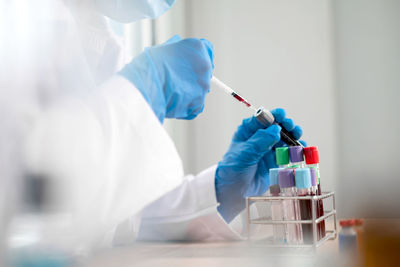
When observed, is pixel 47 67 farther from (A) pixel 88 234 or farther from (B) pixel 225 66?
(B) pixel 225 66

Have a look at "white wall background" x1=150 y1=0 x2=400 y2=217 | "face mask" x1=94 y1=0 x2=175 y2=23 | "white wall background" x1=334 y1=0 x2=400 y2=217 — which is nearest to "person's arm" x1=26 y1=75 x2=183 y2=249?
"face mask" x1=94 y1=0 x2=175 y2=23

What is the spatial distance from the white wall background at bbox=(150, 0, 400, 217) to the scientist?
826mm

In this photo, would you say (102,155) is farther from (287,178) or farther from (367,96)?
(367,96)

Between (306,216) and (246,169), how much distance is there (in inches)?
12.3

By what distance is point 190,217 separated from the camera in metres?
0.98

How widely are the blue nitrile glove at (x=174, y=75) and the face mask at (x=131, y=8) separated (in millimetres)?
69

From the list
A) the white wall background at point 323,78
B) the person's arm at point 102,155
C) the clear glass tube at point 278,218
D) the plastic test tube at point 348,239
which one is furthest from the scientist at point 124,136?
the white wall background at point 323,78

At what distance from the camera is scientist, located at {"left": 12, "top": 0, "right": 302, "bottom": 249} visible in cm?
42

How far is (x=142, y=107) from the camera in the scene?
53 cm

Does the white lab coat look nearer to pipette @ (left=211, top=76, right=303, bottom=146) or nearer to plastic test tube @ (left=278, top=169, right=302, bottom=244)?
plastic test tube @ (left=278, top=169, right=302, bottom=244)

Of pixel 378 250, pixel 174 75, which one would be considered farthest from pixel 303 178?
pixel 174 75

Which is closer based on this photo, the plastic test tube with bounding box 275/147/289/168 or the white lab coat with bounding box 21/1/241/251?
the white lab coat with bounding box 21/1/241/251

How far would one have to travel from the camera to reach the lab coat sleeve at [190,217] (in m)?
0.93

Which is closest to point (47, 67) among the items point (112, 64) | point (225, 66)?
point (112, 64)
